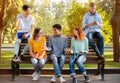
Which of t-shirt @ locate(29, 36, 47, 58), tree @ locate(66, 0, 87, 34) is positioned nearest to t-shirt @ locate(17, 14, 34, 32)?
t-shirt @ locate(29, 36, 47, 58)

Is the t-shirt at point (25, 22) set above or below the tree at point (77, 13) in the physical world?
below

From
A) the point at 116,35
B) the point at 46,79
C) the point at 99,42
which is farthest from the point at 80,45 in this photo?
the point at 116,35

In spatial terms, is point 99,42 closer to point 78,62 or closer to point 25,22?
point 78,62

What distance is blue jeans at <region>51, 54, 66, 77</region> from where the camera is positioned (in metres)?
9.79

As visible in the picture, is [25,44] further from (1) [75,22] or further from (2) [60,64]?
(1) [75,22]

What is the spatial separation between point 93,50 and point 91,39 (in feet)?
1.22

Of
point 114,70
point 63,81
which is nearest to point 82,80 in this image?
point 63,81

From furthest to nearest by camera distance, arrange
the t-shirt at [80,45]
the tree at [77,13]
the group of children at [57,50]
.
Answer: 1. the tree at [77,13]
2. the t-shirt at [80,45]
3. the group of children at [57,50]

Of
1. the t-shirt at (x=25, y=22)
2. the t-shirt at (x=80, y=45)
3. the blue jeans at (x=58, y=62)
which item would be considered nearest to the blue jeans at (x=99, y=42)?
the t-shirt at (x=80, y=45)

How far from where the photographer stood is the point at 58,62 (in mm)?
10156

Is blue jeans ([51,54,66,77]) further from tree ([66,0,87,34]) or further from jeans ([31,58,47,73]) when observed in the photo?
tree ([66,0,87,34])

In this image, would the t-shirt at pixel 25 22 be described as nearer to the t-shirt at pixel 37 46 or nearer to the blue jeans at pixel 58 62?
the t-shirt at pixel 37 46

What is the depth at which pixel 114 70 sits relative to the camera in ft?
38.5

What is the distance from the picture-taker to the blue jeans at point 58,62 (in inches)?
385
